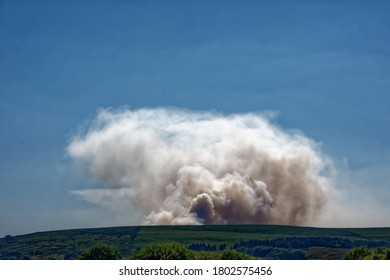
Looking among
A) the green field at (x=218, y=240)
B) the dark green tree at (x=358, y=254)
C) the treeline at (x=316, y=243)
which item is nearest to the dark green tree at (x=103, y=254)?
the green field at (x=218, y=240)

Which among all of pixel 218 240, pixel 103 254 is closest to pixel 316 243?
pixel 218 240

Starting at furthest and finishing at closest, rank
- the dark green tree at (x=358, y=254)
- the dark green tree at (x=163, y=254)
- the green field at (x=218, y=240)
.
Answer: the green field at (x=218, y=240) < the dark green tree at (x=358, y=254) < the dark green tree at (x=163, y=254)

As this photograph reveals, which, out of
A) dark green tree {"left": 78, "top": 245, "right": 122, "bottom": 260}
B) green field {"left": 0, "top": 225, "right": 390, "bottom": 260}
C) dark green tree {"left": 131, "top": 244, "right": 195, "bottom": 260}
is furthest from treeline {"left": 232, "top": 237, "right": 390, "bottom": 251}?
dark green tree {"left": 131, "top": 244, "right": 195, "bottom": 260}

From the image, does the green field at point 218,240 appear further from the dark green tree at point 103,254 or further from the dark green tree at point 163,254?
the dark green tree at point 163,254

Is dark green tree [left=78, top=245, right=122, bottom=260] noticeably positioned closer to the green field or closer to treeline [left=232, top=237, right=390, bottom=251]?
the green field

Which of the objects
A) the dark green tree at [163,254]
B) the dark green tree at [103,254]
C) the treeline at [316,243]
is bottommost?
the dark green tree at [163,254]

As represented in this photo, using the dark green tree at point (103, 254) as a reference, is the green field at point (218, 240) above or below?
above
